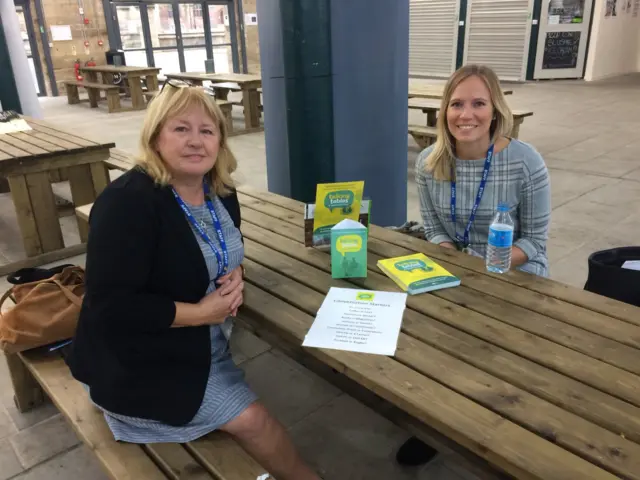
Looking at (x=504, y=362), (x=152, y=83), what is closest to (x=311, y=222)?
(x=504, y=362)

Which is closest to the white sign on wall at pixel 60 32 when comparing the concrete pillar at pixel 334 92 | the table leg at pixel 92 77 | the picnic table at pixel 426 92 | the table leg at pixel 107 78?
the table leg at pixel 92 77

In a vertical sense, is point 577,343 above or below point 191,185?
below

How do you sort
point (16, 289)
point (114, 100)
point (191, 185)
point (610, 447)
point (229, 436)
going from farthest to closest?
1. point (114, 100)
2. point (16, 289)
3. point (191, 185)
4. point (229, 436)
5. point (610, 447)

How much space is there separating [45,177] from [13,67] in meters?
4.11

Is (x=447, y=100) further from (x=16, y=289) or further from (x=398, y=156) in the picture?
(x=16, y=289)

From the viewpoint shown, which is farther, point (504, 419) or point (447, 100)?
point (447, 100)

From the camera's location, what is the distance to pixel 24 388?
2197 millimetres

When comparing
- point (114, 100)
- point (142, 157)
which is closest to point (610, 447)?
point (142, 157)

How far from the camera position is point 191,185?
5.29ft

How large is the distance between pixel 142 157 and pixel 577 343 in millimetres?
1208

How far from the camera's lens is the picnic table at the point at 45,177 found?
343 centimetres

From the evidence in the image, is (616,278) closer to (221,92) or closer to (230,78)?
(230,78)

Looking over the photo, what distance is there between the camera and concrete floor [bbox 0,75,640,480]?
1.95 m

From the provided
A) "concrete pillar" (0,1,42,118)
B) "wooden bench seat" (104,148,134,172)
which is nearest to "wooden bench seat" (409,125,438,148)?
"wooden bench seat" (104,148,134,172)
